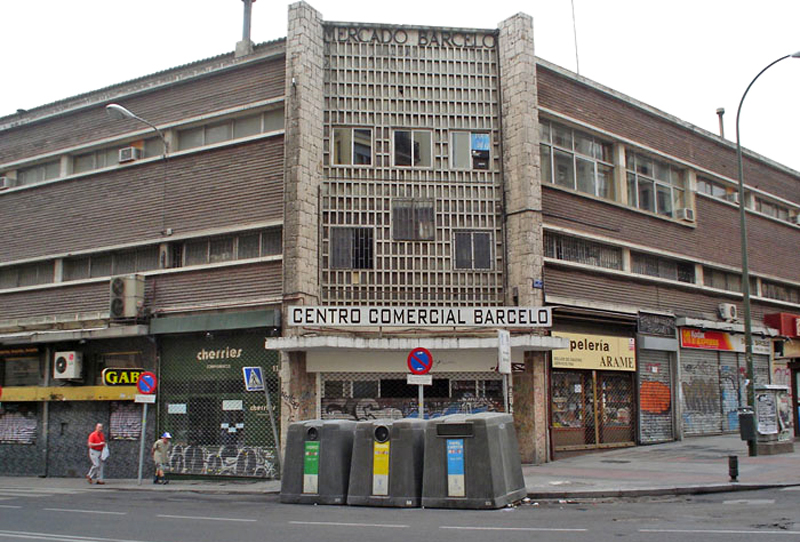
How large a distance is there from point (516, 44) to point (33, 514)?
1642 centimetres

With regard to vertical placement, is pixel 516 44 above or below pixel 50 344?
above

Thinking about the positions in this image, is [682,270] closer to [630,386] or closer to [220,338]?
[630,386]

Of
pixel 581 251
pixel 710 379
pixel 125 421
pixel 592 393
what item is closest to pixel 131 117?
pixel 125 421

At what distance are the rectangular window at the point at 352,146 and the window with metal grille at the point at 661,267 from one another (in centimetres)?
947

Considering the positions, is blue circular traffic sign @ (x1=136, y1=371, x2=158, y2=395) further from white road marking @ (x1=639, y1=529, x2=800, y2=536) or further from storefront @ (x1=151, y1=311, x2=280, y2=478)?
white road marking @ (x1=639, y1=529, x2=800, y2=536)

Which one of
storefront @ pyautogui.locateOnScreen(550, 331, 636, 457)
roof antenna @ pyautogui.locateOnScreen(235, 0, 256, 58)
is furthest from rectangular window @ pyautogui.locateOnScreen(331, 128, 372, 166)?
storefront @ pyautogui.locateOnScreen(550, 331, 636, 457)

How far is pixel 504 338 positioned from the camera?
618 inches

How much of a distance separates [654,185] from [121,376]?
17806mm

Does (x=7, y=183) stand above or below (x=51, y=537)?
above

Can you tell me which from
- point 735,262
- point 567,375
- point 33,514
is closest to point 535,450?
point 567,375

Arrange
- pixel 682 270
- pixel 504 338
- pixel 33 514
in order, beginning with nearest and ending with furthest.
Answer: pixel 33 514
pixel 504 338
pixel 682 270

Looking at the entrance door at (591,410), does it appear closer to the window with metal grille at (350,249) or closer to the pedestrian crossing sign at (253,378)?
the window with metal grille at (350,249)

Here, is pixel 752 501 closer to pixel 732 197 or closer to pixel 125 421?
pixel 125 421

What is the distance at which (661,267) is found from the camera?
85.6ft
